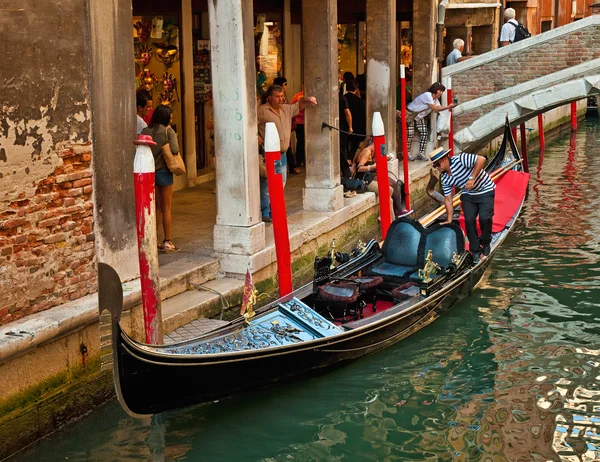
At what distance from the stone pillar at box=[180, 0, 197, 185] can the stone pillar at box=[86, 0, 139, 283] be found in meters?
3.26

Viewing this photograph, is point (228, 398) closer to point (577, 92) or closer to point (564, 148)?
point (577, 92)

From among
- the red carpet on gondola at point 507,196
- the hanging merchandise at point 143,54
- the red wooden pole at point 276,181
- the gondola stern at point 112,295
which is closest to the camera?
the gondola stern at point 112,295

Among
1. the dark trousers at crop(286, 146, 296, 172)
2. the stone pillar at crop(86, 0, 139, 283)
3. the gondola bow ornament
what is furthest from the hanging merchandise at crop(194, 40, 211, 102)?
the gondola bow ornament

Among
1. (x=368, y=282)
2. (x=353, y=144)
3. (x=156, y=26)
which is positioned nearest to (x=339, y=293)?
(x=368, y=282)

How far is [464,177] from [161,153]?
2.04m

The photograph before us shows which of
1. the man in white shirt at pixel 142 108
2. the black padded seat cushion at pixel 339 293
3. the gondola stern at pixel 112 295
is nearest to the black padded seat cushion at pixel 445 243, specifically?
the black padded seat cushion at pixel 339 293

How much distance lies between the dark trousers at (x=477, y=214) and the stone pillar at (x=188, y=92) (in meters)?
2.50

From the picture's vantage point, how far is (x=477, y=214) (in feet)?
23.7

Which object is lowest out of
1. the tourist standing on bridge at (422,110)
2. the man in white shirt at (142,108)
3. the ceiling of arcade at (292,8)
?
the tourist standing on bridge at (422,110)

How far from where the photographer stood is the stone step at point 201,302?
5.54 metres

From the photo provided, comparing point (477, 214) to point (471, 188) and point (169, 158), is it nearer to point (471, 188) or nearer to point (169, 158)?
point (471, 188)

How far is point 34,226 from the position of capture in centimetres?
464

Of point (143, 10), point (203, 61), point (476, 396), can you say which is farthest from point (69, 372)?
point (203, 61)

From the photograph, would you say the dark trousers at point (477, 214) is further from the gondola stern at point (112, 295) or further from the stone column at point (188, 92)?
the gondola stern at point (112, 295)
